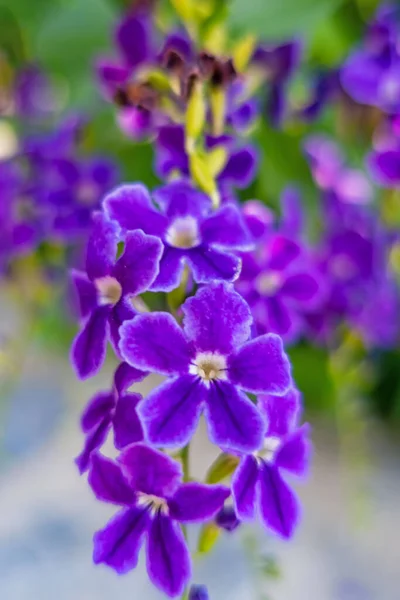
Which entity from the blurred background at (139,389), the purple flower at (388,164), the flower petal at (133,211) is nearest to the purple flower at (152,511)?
the flower petal at (133,211)

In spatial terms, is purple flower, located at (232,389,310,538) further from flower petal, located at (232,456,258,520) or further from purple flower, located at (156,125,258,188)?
purple flower, located at (156,125,258,188)

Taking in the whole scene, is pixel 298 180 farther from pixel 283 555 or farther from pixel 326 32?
pixel 283 555

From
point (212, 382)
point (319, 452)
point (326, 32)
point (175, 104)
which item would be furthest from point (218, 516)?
point (326, 32)

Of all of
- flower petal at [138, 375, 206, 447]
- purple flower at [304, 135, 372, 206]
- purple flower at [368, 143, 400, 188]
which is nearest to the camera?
flower petal at [138, 375, 206, 447]

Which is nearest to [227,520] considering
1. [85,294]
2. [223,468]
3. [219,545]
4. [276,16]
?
[223,468]

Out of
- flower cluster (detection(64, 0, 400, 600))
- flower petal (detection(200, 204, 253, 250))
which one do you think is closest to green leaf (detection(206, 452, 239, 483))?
flower cluster (detection(64, 0, 400, 600))

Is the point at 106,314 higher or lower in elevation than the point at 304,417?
higher
